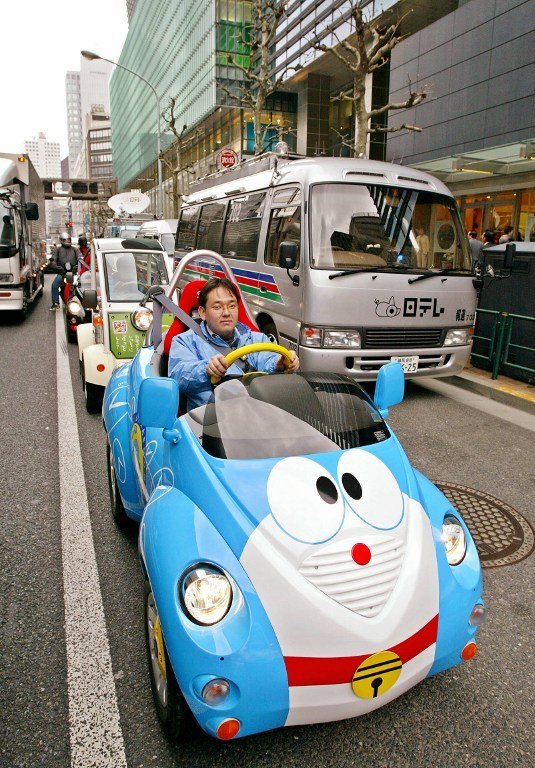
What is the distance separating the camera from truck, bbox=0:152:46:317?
12.1 metres

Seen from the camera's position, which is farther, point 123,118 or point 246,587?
point 123,118

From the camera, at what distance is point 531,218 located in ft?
56.9

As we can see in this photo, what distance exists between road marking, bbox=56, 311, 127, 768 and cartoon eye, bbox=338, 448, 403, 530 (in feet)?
4.18

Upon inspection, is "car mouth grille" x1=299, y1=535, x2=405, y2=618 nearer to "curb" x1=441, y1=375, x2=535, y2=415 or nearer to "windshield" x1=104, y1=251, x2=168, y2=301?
"curb" x1=441, y1=375, x2=535, y2=415

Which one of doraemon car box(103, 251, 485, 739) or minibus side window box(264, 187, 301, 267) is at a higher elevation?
minibus side window box(264, 187, 301, 267)

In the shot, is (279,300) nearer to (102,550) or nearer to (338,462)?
(102,550)

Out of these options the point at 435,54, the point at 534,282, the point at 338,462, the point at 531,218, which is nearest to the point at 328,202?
the point at 534,282

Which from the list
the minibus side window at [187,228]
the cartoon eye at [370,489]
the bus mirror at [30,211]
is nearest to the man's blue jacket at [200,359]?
the cartoon eye at [370,489]

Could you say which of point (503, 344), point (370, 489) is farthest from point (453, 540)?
point (503, 344)

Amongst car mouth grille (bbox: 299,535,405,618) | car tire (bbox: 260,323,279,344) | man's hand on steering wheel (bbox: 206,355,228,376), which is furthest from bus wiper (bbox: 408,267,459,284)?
car mouth grille (bbox: 299,535,405,618)

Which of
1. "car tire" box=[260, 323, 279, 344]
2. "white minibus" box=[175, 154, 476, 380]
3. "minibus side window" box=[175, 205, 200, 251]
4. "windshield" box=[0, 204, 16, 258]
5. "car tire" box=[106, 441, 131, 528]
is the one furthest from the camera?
"windshield" box=[0, 204, 16, 258]

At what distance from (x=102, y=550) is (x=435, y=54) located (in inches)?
935

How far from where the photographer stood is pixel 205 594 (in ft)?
6.22

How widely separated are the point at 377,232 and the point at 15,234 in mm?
9032
